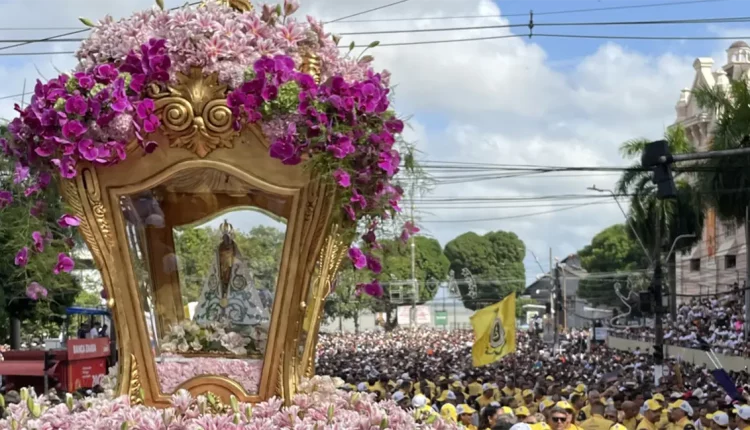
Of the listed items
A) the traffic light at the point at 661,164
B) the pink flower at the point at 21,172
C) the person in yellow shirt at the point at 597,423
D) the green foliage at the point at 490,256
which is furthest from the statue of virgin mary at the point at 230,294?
the green foliage at the point at 490,256

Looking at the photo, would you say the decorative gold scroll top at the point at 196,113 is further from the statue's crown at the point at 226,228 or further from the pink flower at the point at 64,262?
the pink flower at the point at 64,262

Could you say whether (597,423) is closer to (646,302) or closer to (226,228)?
(226,228)

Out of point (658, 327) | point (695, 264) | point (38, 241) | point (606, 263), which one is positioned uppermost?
point (606, 263)

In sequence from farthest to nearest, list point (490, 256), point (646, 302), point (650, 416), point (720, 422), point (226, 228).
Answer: point (490, 256) < point (646, 302) < point (650, 416) < point (720, 422) < point (226, 228)

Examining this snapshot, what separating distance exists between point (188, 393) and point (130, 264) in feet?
2.45

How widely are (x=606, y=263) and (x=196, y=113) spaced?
88.3m

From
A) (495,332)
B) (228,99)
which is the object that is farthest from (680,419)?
(228,99)

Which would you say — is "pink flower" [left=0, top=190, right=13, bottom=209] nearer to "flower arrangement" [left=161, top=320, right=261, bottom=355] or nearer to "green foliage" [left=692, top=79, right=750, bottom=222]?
"flower arrangement" [left=161, top=320, right=261, bottom=355]

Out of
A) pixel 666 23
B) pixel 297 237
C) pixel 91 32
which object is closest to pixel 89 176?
pixel 91 32

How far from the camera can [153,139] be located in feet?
17.4

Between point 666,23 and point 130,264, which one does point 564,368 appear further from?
point 130,264

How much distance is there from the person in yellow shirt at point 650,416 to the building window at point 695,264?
1917 inches

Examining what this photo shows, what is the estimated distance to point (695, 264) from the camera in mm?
60844

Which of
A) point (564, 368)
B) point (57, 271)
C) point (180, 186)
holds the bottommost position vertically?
point (564, 368)
